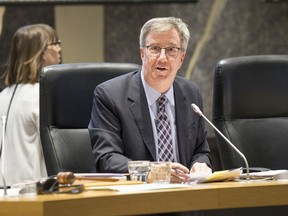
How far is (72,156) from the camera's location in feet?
11.6

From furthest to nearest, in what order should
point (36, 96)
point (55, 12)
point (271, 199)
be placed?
point (55, 12), point (36, 96), point (271, 199)

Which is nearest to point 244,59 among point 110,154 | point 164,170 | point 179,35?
point 179,35

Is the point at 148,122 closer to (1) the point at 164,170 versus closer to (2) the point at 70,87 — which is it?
(2) the point at 70,87

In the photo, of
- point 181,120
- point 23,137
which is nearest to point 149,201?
point 181,120

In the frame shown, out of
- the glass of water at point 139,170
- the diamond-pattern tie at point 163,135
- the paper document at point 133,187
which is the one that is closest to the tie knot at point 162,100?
the diamond-pattern tie at point 163,135

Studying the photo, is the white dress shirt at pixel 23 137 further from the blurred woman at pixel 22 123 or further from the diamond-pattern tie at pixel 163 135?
the diamond-pattern tie at pixel 163 135

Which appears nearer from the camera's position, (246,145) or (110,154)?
(110,154)

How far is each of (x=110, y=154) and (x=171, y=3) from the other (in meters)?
1.83

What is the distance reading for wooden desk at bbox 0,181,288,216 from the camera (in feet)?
6.70

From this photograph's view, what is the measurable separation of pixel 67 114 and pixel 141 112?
0.36 meters

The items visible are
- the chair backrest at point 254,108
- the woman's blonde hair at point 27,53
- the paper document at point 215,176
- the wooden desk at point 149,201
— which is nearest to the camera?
the wooden desk at point 149,201

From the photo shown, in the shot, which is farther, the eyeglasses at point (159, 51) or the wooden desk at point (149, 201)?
the eyeglasses at point (159, 51)

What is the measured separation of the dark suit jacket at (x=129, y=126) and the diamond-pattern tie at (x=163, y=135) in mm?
42

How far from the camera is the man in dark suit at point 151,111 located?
11.0 feet
